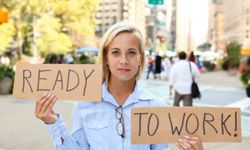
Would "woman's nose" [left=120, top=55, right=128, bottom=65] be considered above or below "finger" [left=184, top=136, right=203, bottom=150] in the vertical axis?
above

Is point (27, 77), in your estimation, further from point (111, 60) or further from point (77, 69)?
point (111, 60)

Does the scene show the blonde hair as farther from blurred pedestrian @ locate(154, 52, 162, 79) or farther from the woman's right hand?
blurred pedestrian @ locate(154, 52, 162, 79)

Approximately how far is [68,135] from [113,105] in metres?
0.25

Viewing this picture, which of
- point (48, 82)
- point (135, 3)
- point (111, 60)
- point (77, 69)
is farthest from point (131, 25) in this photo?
point (135, 3)

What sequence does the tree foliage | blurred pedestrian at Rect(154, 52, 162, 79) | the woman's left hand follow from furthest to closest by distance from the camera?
the tree foliage
blurred pedestrian at Rect(154, 52, 162, 79)
the woman's left hand

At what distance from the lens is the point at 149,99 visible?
6.84ft

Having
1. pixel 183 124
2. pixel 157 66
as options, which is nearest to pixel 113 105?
pixel 183 124

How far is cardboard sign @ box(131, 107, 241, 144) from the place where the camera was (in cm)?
196

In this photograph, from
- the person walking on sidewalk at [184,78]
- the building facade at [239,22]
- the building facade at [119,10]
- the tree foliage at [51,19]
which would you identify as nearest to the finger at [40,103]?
the person walking on sidewalk at [184,78]

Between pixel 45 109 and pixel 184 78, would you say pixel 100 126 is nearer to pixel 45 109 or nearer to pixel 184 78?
pixel 45 109

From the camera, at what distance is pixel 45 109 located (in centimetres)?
190

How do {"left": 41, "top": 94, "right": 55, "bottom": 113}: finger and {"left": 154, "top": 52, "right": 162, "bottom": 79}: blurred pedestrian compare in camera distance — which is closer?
{"left": 41, "top": 94, "right": 55, "bottom": 113}: finger

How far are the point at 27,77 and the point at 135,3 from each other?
2722 cm

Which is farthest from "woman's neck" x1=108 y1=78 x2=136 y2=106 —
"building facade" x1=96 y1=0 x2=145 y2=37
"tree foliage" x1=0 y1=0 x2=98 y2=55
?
"tree foliage" x1=0 y1=0 x2=98 y2=55
